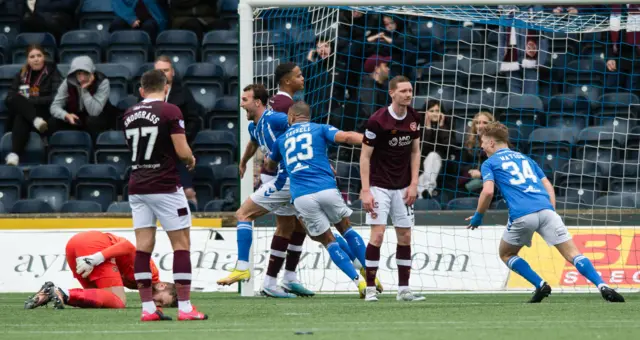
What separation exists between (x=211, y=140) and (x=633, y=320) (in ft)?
27.9

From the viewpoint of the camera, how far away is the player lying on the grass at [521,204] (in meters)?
10.2

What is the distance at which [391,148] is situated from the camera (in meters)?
10.5

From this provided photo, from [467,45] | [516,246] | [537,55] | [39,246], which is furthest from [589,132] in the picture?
[39,246]

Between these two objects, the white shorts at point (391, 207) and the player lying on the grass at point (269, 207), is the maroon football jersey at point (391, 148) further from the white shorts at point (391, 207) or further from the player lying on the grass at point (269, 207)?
the player lying on the grass at point (269, 207)

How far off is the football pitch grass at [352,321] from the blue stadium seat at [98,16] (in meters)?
7.52

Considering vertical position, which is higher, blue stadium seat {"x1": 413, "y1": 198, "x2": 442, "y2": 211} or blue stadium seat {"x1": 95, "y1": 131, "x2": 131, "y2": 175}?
blue stadium seat {"x1": 95, "y1": 131, "x2": 131, "y2": 175}

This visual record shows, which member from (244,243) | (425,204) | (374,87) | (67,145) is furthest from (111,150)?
(244,243)

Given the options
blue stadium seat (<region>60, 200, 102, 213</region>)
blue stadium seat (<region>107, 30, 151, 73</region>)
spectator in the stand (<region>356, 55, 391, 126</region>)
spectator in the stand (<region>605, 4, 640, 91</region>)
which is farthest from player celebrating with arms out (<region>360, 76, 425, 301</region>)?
blue stadium seat (<region>107, 30, 151, 73</region>)

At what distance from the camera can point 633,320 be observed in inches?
298

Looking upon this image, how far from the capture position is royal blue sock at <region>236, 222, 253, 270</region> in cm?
1128

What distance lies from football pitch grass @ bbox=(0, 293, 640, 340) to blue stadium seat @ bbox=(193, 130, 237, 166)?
15.2 ft

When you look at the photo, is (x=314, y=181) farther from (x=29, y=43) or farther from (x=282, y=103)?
(x=29, y=43)

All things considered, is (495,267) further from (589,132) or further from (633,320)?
(633,320)

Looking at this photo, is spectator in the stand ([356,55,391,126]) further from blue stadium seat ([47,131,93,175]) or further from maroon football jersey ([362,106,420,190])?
blue stadium seat ([47,131,93,175])
